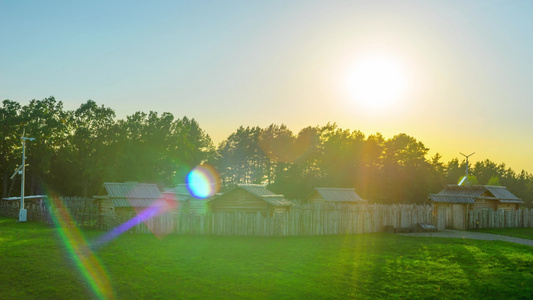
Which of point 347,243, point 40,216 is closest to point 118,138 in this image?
point 40,216

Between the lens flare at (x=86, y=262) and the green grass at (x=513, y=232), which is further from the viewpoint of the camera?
the green grass at (x=513, y=232)

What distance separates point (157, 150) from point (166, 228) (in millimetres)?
65525

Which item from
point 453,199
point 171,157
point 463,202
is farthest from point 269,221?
point 171,157

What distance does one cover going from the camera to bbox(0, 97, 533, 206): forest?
77062mm

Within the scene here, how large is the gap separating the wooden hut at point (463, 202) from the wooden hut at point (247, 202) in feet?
53.4

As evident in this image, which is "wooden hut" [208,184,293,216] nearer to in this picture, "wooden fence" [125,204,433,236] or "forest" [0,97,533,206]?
"wooden fence" [125,204,433,236]

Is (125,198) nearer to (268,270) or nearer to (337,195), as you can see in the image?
(337,195)

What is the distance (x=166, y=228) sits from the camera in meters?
33.8

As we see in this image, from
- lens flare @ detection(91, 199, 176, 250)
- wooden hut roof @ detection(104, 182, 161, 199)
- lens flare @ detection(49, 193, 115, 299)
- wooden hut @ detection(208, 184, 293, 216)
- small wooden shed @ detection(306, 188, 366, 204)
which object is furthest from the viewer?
small wooden shed @ detection(306, 188, 366, 204)

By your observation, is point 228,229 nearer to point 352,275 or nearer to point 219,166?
point 352,275

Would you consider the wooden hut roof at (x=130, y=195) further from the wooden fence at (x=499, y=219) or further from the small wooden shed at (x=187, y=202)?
the wooden fence at (x=499, y=219)

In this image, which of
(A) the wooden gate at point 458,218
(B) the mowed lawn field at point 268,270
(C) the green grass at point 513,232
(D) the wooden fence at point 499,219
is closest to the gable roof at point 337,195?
(A) the wooden gate at point 458,218

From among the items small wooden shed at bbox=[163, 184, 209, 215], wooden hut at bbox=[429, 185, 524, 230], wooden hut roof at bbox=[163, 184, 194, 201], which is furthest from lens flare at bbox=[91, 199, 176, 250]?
wooden hut at bbox=[429, 185, 524, 230]

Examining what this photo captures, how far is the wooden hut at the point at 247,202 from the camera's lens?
125 ft
